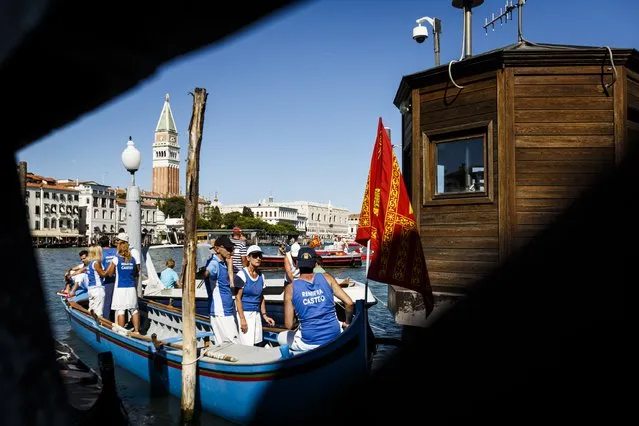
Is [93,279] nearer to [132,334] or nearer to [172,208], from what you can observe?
[132,334]

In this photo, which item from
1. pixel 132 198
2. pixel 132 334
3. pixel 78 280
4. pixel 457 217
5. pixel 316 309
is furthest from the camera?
pixel 78 280

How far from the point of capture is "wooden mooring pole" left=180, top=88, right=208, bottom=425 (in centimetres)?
789

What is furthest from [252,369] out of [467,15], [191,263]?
[467,15]

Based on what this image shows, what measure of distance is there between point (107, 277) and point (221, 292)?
3667 millimetres

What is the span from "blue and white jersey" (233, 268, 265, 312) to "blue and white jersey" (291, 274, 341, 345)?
59.8 inches

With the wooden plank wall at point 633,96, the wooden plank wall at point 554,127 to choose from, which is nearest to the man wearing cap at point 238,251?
the wooden plank wall at point 554,127

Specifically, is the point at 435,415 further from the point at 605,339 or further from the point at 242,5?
the point at 242,5

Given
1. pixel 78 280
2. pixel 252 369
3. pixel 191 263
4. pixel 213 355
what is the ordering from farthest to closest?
pixel 78 280
pixel 191 263
pixel 213 355
pixel 252 369

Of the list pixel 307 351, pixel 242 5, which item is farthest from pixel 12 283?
pixel 307 351

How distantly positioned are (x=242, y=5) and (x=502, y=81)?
683 cm

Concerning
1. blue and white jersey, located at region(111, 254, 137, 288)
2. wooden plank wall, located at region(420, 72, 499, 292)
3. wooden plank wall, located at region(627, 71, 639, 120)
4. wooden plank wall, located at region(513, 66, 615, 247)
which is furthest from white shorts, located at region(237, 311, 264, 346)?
wooden plank wall, located at region(627, 71, 639, 120)

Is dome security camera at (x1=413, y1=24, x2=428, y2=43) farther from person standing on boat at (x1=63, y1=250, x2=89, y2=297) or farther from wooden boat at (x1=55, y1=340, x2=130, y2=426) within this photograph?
person standing on boat at (x1=63, y1=250, x2=89, y2=297)

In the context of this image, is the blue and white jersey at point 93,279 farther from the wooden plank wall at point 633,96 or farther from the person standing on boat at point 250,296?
the wooden plank wall at point 633,96

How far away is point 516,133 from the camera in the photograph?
275 inches
